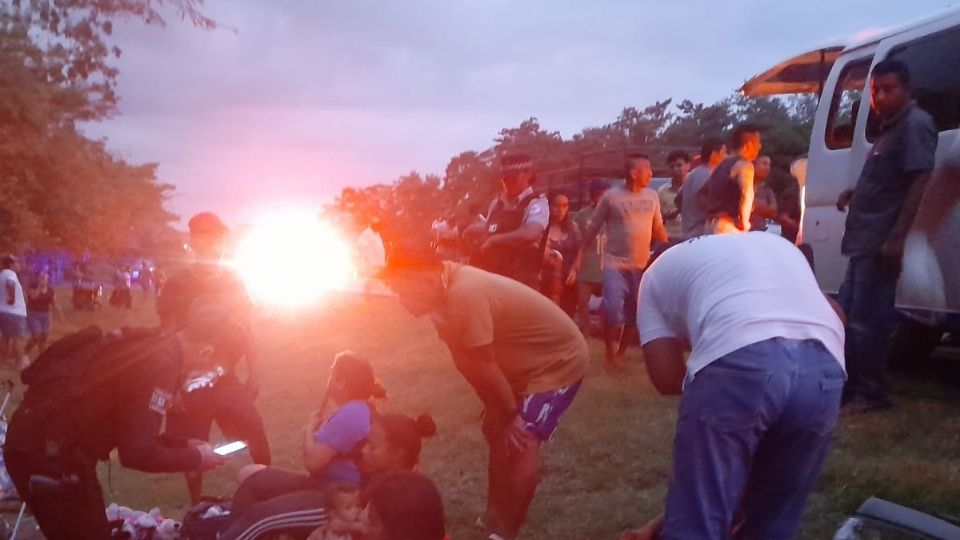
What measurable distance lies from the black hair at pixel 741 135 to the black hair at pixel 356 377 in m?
3.26

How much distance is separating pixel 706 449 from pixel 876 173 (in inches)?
140

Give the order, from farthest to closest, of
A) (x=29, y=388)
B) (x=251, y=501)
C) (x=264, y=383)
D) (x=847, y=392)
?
(x=264, y=383) < (x=847, y=392) < (x=251, y=501) < (x=29, y=388)

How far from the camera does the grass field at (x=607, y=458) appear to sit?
481 centimetres

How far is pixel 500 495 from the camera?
4750 millimetres

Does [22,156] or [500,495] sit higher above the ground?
[22,156]

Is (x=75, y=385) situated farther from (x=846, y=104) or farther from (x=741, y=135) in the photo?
(x=846, y=104)

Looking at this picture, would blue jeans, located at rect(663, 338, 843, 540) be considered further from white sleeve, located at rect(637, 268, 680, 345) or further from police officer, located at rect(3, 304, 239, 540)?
police officer, located at rect(3, 304, 239, 540)

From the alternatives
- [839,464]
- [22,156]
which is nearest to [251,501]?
[839,464]

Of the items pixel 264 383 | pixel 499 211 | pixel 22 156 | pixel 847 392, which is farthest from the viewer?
pixel 22 156

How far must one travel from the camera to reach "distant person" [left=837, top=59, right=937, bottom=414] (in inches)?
214

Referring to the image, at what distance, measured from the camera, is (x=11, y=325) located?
15188 millimetres

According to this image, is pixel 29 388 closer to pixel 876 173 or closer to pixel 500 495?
pixel 500 495

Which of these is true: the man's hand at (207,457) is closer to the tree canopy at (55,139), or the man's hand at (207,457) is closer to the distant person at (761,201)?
the distant person at (761,201)

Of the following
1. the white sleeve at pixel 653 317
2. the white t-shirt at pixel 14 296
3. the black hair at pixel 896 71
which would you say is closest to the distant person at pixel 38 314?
the white t-shirt at pixel 14 296
